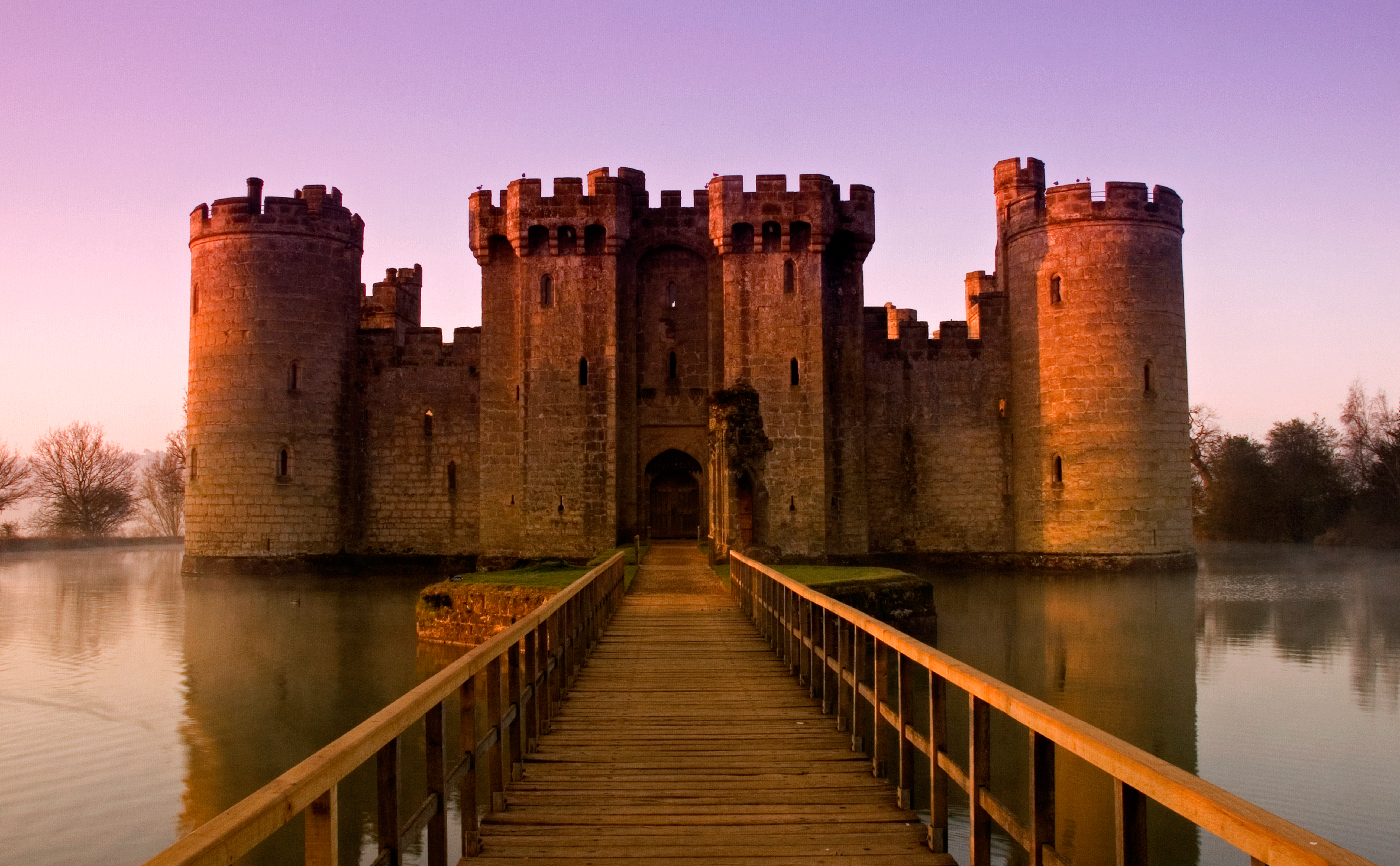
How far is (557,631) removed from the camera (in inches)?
357

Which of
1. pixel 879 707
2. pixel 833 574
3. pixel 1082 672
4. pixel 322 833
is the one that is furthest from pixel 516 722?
pixel 833 574

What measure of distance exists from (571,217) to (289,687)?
1680 centimetres

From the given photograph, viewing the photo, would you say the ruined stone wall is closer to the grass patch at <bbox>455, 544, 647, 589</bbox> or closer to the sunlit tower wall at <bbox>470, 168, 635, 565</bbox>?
the sunlit tower wall at <bbox>470, 168, 635, 565</bbox>

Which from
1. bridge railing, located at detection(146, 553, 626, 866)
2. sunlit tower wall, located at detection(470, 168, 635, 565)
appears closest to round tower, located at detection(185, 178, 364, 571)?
sunlit tower wall, located at detection(470, 168, 635, 565)

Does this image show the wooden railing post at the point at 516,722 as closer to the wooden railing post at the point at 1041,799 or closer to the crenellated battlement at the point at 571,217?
the wooden railing post at the point at 1041,799

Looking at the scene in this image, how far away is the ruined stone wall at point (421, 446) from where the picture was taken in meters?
31.4

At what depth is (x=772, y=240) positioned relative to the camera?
94.8 ft

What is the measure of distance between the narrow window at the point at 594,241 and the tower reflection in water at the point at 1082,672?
1197 centimetres

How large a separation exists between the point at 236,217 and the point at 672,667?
78.0 feet

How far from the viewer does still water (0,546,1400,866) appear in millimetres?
9133

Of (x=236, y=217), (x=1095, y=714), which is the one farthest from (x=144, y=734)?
(x=236, y=217)

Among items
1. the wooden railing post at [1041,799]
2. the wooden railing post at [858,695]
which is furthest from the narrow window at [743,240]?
the wooden railing post at [1041,799]

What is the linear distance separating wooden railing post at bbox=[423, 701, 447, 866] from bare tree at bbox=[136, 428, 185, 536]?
54960mm

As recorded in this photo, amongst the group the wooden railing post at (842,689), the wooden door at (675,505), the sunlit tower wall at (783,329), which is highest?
the sunlit tower wall at (783,329)
